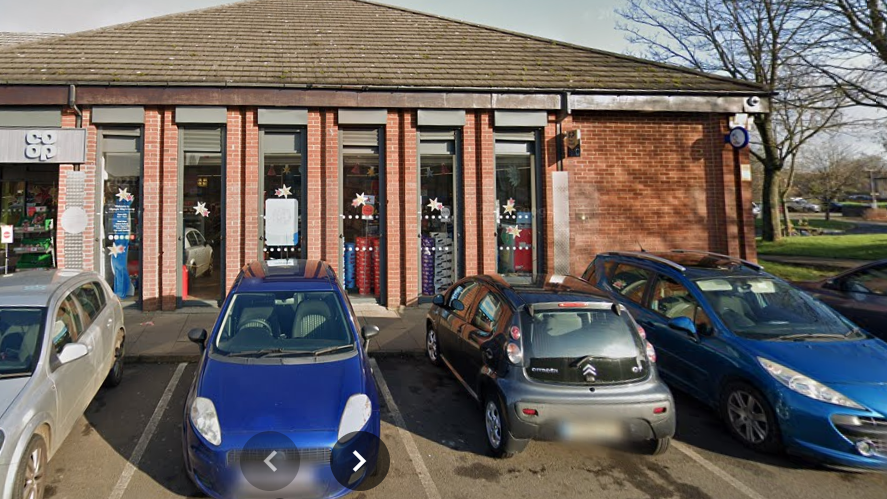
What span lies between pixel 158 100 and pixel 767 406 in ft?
34.0

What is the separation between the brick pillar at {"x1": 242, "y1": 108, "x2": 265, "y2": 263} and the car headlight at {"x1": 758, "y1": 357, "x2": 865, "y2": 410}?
832 centimetres

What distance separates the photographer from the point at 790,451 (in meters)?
4.10

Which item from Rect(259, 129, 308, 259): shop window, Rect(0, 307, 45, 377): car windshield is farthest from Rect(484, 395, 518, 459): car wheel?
Rect(259, 129, 308, 259): shop window

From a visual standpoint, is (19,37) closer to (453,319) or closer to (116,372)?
(116,372)

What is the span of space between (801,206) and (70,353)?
7252 centimetres

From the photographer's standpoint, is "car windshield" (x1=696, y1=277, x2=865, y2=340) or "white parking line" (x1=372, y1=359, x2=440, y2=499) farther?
"car windshield" (x1=696, y1=277, x2=865, y2=340)

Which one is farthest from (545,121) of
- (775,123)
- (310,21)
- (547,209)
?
(775,123)

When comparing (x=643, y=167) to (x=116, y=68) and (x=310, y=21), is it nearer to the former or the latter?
(x=310, y=21)

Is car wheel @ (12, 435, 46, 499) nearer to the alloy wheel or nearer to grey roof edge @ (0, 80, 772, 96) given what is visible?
the alloy wheel

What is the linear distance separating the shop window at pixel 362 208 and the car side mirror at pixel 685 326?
6156 millimetres

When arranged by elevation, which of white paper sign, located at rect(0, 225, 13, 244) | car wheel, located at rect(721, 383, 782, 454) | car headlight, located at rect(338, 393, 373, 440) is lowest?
car wheel, located at rect(721, 383, 782, 454)

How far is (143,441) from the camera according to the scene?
176 inches

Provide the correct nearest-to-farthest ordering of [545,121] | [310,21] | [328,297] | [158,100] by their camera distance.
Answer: [328,297]
[158,100]
[545,121]
[310,21]

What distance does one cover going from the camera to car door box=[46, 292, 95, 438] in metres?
3.84
